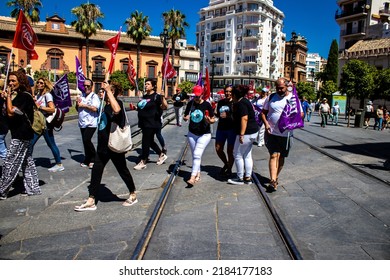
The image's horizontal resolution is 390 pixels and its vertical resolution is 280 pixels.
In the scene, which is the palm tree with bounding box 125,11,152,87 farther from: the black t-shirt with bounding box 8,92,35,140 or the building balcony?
the black t-shirt with bounding box 8,92,35,140

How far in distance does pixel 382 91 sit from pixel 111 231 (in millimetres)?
34285

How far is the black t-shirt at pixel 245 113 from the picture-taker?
20.2ft

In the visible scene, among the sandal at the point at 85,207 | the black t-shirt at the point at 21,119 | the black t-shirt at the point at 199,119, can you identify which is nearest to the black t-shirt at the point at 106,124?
the sandal at the point at 85,207

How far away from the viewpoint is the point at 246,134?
6234 millimetres

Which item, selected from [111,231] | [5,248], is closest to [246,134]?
[111,231]

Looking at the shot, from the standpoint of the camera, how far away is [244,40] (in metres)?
76.7

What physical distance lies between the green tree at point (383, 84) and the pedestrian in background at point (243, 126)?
30.3 metres

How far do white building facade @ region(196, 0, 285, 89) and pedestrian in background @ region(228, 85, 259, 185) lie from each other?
6713 cm

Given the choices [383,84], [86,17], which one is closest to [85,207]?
[383,84]

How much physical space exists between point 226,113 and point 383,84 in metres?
30.9

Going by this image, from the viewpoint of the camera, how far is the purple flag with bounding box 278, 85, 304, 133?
19.1 ft

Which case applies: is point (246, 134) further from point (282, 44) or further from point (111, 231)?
point (282, 44)

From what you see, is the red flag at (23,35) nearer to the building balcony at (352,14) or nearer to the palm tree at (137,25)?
the palm tree at (137,25)
